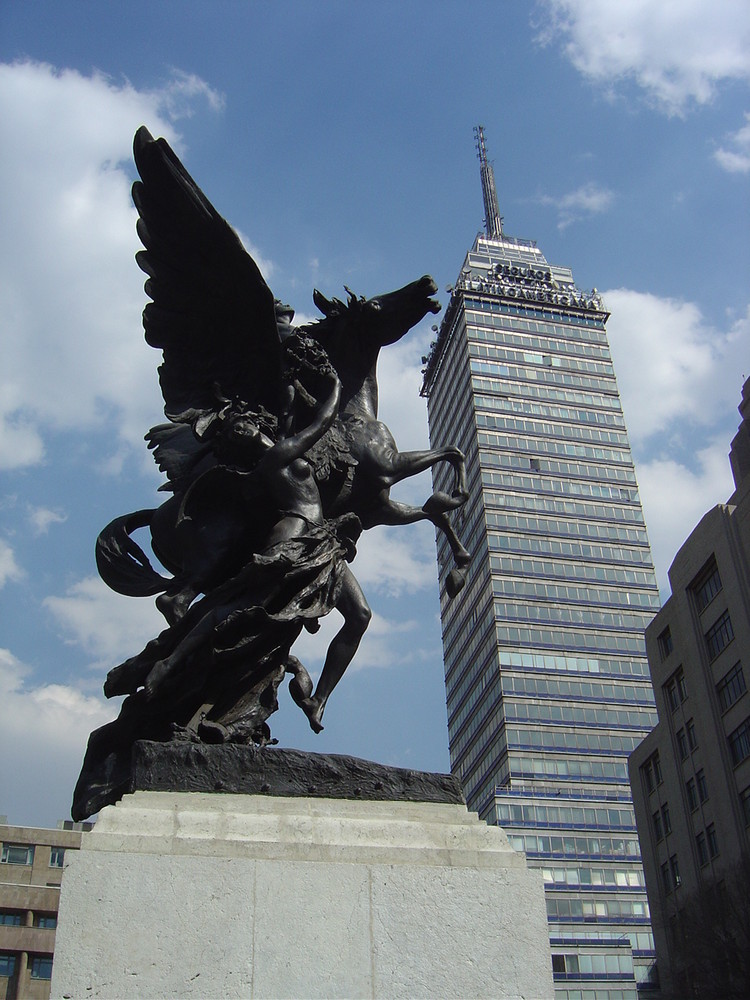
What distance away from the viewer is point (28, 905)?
37500 mm

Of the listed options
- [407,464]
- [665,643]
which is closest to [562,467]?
[665,643]

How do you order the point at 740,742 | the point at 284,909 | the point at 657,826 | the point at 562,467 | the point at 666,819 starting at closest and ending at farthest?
the point at 284,909, the point at 740,742, the point at 666,819, the point at 657,826, the point at 562,467

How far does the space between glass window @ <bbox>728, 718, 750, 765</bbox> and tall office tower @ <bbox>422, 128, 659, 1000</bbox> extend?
3063 cm

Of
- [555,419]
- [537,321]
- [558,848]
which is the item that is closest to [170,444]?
[558,848]

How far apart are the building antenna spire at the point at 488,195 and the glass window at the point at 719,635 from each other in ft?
293

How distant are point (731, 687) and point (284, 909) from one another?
144ft

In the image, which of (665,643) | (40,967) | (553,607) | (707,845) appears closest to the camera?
(40,967)

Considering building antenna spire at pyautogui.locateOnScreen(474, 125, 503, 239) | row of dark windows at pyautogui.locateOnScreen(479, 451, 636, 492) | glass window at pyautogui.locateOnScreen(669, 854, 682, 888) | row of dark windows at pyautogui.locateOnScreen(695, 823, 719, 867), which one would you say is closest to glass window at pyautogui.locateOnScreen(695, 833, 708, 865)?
row of dark windows at pyautogui.locateOnScreen(695, 823, 719, 867)

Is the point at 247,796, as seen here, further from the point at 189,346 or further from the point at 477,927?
the point at 189,346

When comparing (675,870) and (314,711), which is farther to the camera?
(675,870)

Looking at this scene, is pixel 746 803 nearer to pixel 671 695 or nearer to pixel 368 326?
pixel 671 695

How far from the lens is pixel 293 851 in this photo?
5250 millimetres

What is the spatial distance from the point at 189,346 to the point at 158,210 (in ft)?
3.92

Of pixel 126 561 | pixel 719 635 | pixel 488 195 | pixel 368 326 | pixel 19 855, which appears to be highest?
pixel 488 195
